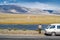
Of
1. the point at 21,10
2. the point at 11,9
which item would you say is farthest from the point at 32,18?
the point at 11,9

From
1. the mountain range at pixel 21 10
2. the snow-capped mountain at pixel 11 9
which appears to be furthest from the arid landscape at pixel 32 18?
the snow-capped mountain at pixel 11 9

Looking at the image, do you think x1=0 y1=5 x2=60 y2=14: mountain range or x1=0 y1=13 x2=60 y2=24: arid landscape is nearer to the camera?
x1=0 y1=5 x2=60 y2=14: mountain range

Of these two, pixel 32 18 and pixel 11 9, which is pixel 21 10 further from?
pixel 32 18

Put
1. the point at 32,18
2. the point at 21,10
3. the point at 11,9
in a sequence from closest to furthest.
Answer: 1. the point at 11,9
2. the point at 21,10
3. the point at 32,18

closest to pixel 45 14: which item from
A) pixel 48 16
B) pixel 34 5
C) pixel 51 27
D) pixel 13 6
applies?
→ pixel 48 16

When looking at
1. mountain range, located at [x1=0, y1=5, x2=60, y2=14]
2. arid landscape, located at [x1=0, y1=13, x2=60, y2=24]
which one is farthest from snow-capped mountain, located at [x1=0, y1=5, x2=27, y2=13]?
arid landscape, located at [x1=0, y1=13, x2=60, y2=24]

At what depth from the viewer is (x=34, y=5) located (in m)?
60.7

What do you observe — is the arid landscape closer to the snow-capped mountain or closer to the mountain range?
the mountain range

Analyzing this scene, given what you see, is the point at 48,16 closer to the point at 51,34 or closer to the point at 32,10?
the point at 32,10

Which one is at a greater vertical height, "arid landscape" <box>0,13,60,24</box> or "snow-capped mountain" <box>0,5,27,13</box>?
"snow-capped mountain" <box>0,5,27,13</box>

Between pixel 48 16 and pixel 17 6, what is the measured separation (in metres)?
9.39

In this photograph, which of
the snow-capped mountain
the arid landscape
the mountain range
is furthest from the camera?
the arid landscape

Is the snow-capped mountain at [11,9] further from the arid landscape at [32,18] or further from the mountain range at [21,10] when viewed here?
the arid landscape at [32,18]

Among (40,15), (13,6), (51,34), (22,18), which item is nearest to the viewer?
(51,34)
